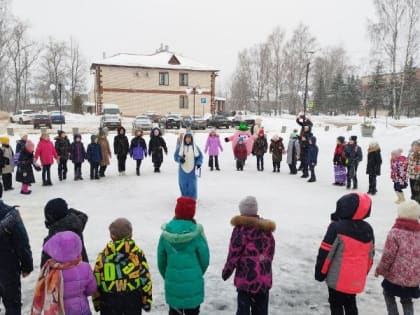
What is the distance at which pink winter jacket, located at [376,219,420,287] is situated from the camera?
385 cm

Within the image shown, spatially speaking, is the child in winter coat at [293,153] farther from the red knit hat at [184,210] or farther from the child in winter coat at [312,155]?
the red knit hat at [184,210]

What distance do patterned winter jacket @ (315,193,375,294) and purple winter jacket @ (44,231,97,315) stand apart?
6.96 ft

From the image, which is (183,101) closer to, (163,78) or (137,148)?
(163,78)

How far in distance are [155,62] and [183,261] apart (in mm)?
47809

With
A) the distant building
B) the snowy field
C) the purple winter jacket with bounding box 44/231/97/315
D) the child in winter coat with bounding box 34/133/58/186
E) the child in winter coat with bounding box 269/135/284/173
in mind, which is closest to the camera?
the purple winter jacket with bounding box 44/231/97/315

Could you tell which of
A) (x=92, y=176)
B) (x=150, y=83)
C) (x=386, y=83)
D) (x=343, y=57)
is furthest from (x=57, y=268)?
(x=343, y=57)

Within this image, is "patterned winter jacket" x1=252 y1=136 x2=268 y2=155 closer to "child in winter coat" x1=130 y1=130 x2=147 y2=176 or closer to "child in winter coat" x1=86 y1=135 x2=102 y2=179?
"child in winter coat" x1=130 y1=130 x2=147 y2=176

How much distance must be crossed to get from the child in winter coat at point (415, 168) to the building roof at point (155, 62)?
1649 inches

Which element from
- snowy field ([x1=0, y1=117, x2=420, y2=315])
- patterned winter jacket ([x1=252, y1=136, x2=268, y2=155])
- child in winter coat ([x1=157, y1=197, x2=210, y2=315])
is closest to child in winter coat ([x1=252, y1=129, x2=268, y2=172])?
patterned winter jacket ([x1=252, y1=136, x2=268, y2=155])

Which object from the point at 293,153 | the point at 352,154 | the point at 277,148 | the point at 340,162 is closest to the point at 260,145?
the point at 277,148

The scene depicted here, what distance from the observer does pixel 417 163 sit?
8961 millimetres

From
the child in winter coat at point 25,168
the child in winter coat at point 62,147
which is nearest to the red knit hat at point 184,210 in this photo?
the child in winter coat at point 25,168

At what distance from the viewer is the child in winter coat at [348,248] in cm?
365

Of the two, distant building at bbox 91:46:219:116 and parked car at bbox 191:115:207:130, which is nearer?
parked car at bbox 191:115:207:130
